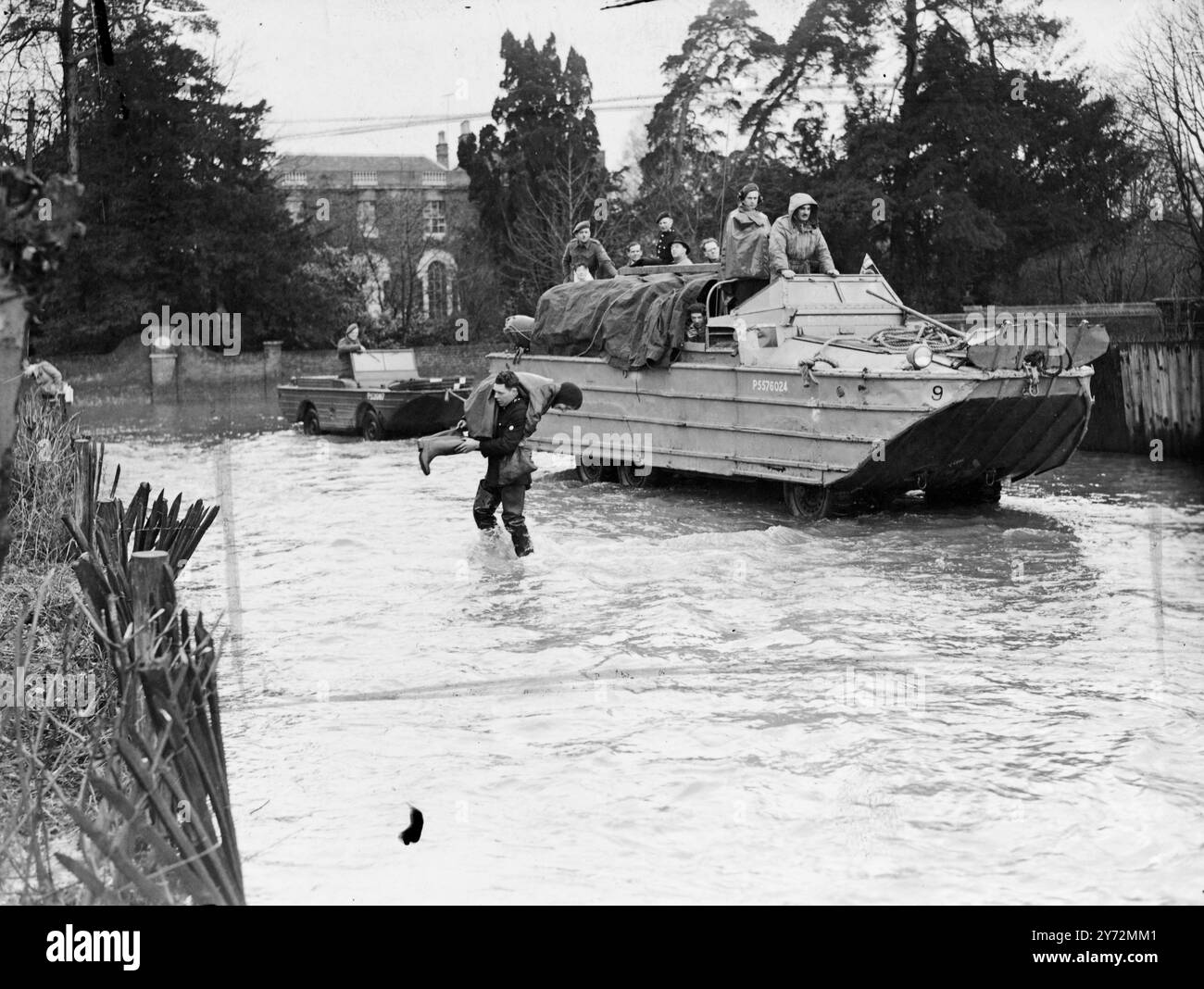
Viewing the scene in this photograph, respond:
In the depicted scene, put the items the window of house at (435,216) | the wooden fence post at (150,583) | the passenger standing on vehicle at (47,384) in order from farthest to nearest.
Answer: the window of house at (435,216)
the passenger standing on vehicle at (47,384)
the wooden fence post at (150,583)

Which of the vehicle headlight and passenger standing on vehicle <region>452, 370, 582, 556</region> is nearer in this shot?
passenger standing on vehicle <region>452, 370, 582, 556</region>

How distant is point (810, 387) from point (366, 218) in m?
38.0

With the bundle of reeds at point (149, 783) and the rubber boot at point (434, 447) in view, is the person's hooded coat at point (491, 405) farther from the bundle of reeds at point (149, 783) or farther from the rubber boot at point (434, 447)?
the bundle of reeds at point (149, 783)

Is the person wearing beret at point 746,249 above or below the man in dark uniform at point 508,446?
above

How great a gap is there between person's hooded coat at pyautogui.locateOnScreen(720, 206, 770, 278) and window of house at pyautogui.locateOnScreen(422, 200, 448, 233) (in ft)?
114

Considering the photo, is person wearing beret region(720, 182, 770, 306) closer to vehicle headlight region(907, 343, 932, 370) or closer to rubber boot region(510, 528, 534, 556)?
vehicle headlight region(907, 343, 932, 370)

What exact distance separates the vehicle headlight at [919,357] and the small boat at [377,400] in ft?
33.0

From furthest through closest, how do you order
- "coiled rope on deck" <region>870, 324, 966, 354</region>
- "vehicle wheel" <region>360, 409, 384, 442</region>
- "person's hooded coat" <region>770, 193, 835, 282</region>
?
"vehicle wheel" <region>360, 409, 384, 442</region> → "person's hooded coat" <region>770, 193, 835, 282</region> → "coiled rope on deck" <region>870, 324, 966, 354</region>

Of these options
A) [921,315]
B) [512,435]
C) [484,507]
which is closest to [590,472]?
[921,315]

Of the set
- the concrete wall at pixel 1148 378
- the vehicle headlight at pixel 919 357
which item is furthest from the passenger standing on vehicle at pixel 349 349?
the vehicle headlight at pixel 919 357

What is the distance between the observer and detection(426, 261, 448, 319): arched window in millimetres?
46812

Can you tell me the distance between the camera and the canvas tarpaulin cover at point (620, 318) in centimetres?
1655

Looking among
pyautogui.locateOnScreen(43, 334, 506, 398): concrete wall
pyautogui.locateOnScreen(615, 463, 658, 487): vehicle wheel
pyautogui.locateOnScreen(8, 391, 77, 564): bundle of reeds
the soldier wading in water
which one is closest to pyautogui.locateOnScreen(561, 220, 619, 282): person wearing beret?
pyautogui.locateOnScreen(615, 463, 658, 487): vehicle wheel

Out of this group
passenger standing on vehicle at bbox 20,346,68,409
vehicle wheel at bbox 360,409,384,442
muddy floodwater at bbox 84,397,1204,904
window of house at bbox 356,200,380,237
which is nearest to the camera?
muddy floodwater at bbox 84,397,1204,904
